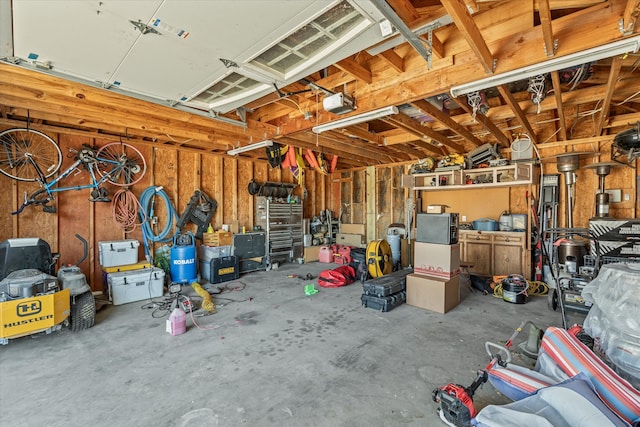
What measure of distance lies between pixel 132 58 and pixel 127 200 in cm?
393

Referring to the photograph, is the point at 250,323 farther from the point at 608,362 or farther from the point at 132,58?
the point at 608,362

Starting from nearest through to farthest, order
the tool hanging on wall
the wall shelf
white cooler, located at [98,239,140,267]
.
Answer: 1. white cooler, located at [98,239,140,267]
2. the wall shelf
3. the tool hanging on wall

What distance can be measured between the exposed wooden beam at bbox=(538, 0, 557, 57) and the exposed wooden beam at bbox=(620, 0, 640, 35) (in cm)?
35

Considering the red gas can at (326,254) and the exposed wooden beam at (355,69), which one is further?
the red gas can at (326,254)

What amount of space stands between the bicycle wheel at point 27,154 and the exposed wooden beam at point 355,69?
458 centimetres

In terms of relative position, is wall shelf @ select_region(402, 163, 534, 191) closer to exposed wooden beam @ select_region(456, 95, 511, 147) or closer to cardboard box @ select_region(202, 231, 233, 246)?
exposed wooden beam @ select_region(456, 95, 511, 147)

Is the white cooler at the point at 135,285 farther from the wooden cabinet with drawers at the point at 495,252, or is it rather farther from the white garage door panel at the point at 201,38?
the wooden cabinet with drawers at the point at 495,252

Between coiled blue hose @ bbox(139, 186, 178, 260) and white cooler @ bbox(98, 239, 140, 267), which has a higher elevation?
coiled blue hose @ bbox(139, 186, 178, 260)

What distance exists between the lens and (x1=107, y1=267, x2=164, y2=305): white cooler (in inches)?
164

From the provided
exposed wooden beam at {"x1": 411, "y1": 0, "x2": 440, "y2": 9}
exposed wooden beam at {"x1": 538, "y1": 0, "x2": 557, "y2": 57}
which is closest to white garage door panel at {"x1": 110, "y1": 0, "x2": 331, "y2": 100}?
exposed wooden beam at {"x1": 411, "y1": 0, "x2": 440, "y2": 9}

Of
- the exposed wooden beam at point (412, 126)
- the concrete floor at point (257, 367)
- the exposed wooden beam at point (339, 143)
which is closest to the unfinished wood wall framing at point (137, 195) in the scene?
the concrete floor at point (257, 367)

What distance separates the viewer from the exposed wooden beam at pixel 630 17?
5.58 ft

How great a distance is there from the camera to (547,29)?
73.6 inches

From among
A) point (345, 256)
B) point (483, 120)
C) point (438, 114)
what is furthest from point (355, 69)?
point (345, 256)
